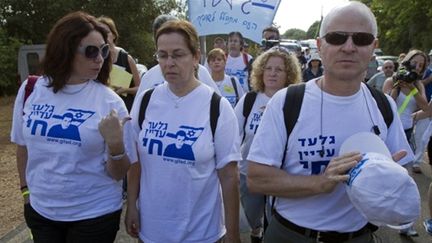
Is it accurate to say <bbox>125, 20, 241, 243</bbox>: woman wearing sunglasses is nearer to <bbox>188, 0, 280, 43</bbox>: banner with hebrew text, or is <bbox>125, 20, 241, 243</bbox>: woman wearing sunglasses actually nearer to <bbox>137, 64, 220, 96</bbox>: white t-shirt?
<bbox>137, 64, 220, 96</bbox>: white t-shirt

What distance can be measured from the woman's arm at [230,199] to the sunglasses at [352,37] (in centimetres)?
85

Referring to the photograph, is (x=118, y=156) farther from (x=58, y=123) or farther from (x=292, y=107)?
(x=292, y=107)

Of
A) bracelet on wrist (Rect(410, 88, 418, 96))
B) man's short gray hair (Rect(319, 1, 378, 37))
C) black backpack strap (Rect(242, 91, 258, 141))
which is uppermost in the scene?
man's short gray hair (Rect(319, 1, 378, 37))

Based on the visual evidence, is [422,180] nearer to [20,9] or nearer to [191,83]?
[191,83]

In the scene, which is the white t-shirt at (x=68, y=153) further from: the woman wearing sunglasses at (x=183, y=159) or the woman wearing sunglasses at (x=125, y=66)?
the woman wearing sunglasses at (x=125, y=66)

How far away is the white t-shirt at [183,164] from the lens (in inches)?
89.7

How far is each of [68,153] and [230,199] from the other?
2.90 feet

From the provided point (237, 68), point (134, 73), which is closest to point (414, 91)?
point (237, 68)

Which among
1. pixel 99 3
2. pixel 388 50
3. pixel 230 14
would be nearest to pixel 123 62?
pixel 230 14

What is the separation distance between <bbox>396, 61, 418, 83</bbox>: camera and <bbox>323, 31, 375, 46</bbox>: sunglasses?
3.40 metres

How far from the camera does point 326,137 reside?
76.4 inches

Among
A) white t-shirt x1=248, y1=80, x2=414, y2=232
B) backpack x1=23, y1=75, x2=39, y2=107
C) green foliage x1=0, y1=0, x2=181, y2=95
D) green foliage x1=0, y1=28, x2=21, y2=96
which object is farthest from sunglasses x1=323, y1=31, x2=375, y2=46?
green foliage x1=0, y1=0, x2=181, y2=95

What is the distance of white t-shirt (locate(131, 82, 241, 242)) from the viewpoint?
2277mm

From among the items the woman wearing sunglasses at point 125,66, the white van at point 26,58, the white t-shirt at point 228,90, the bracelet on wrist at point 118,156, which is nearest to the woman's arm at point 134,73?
the woman wearing sunglasses at point 125,66
